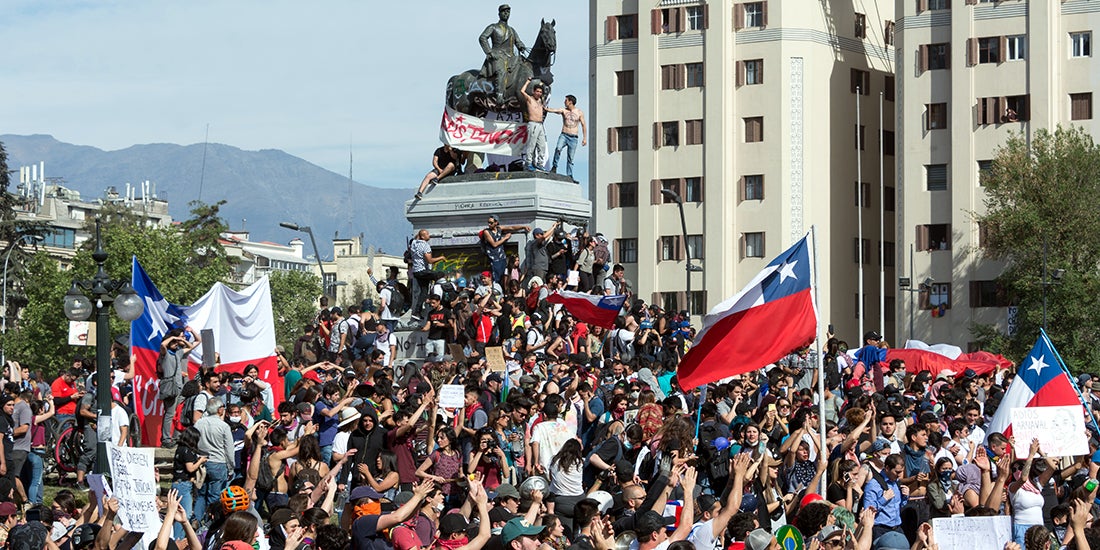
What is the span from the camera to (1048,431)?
1641cm

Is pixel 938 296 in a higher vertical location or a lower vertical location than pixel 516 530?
higher

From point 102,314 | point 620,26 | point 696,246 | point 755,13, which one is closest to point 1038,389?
point 102,314

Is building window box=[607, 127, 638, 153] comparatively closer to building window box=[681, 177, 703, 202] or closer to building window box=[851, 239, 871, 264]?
building window box=[681, 177, 703, 202]

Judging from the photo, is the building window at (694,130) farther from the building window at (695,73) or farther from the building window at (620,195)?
the building window at (620,195)

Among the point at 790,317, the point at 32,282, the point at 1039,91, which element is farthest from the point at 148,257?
the point at 790,317

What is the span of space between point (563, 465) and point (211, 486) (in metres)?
3.58

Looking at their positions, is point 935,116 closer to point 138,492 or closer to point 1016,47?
point 1016,47

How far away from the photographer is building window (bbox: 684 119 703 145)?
71500 millimetres

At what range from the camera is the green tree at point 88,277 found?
2992 inches

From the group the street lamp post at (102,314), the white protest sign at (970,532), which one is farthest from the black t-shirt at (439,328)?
the white protest sign at (970,532)

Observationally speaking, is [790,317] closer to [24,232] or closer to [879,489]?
[879,489]

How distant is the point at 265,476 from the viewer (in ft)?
55.0

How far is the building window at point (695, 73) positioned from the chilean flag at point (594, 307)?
4298 centimetres

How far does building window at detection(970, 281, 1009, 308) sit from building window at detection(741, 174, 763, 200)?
9079mm
